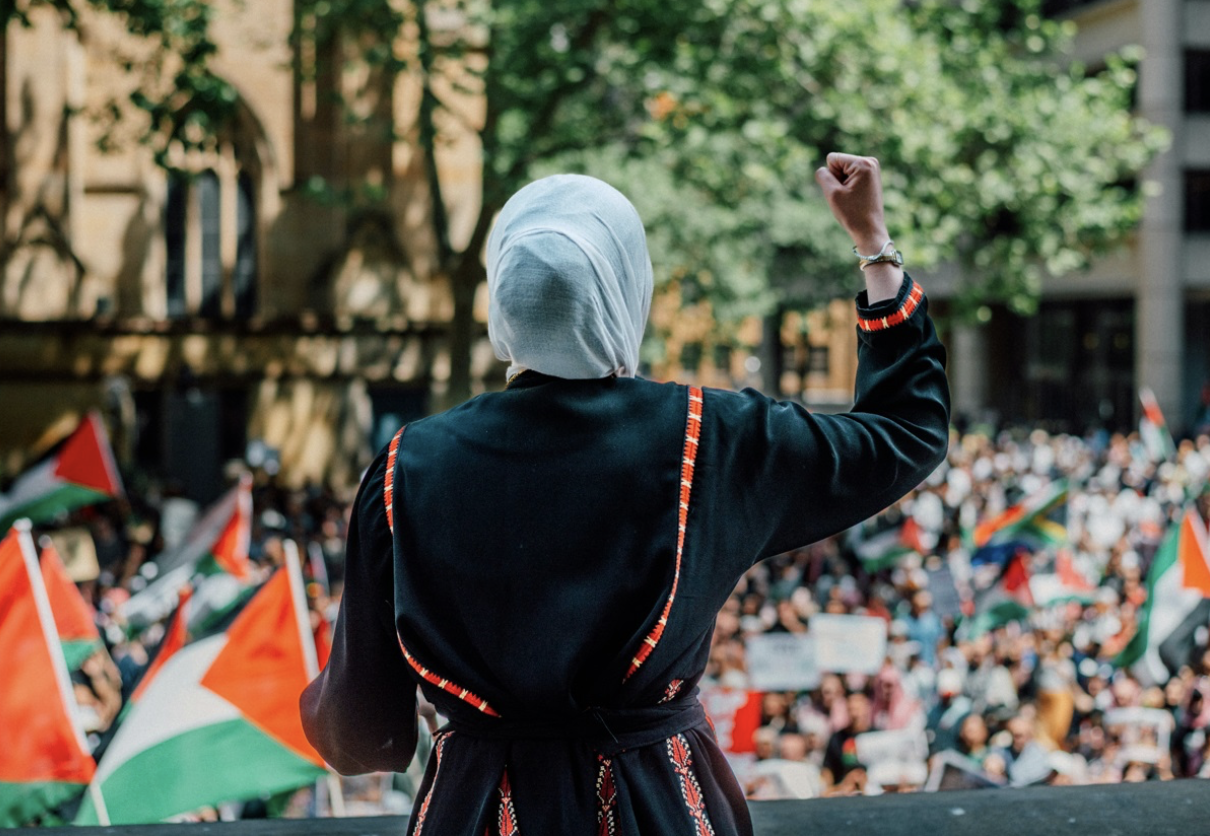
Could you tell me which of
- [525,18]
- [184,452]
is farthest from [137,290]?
[525,18]

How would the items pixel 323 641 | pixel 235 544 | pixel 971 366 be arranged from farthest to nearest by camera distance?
pixel 971 366 < pixel 235 544 < pixel 323 641

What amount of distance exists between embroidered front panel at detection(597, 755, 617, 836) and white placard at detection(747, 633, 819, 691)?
670cm

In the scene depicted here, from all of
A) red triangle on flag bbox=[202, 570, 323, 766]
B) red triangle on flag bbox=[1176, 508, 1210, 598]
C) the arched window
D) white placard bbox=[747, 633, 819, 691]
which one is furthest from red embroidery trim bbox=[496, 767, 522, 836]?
the arched window

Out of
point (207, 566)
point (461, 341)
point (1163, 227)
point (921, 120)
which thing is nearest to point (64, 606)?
point (207, 566)

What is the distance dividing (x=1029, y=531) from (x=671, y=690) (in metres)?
9.92

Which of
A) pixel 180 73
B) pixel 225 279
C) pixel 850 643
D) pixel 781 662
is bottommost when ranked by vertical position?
pixel 781 662

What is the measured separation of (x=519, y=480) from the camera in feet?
5.47

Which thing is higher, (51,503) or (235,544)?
(51,503)

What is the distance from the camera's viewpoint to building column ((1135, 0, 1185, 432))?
29.5m

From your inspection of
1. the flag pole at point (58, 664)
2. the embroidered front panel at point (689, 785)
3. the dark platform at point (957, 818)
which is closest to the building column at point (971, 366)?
the flag pole at point (58, 664)

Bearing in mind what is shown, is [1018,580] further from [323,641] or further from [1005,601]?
[323,641]

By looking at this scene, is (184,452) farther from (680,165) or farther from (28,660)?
(28,660)

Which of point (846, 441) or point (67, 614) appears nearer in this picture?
point (846, 441)

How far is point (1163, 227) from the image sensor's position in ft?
97.8
